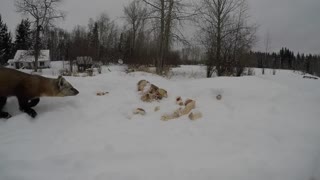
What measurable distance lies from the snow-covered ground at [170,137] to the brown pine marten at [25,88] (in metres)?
0.20

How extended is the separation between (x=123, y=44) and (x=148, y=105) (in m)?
54.4

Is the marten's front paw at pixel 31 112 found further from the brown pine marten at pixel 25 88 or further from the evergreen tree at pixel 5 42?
the evergreen tree at pixel 5 42

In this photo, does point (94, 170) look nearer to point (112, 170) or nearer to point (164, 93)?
point (112, 170)

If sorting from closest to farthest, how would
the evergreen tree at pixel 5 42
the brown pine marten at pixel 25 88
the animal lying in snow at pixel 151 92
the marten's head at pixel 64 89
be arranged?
the brown pine marten at pixel 25 88 < the marten's head at pixel 64 89 < the animal lying in snow at pixel 151 92 < the evergreen tree at pixel 5 42

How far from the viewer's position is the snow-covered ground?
3584mm

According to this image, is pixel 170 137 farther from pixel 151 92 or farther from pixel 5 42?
pixel 5 42

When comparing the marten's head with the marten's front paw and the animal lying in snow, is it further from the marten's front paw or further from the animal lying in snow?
the animal lying in snow

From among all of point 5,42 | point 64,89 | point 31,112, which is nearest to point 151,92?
point 64,89

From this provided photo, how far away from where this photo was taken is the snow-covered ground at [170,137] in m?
3.58

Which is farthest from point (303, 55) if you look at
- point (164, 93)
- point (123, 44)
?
point (164, 93)

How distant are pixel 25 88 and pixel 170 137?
295cm

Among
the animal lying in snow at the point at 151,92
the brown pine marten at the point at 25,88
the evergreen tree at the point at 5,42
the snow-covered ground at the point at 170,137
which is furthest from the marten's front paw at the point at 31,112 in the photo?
the evergreen tree at the point at 5,42

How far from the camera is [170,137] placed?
4.57 metres

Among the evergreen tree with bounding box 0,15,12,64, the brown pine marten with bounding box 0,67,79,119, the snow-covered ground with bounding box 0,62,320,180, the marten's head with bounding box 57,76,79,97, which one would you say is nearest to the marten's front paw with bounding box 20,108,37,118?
the brown pine marten with bounding box 0,67,79,119
